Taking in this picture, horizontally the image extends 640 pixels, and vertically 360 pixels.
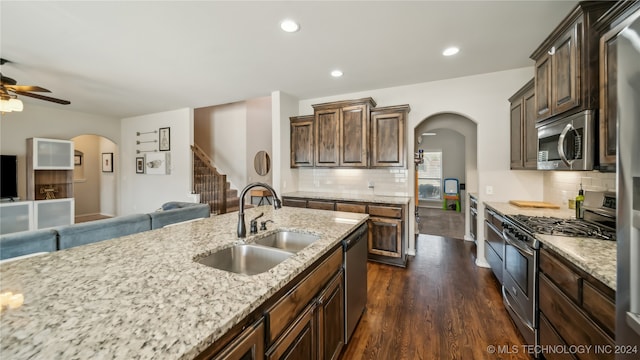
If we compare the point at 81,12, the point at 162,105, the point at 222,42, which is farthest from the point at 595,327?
the point at 162,105

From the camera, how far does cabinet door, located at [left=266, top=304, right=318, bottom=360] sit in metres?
0.98

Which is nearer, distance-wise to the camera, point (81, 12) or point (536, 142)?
point (81, 12)

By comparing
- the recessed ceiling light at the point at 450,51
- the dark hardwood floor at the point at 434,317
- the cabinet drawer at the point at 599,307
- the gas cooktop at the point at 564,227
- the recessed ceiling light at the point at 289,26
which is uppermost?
the recessed ceiling light at the point at 450,51

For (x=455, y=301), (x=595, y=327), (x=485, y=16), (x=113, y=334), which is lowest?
(x=455, y=301)

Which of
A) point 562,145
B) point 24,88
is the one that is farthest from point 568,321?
point 24,88

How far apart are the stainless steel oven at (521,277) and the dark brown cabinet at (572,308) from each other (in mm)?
67

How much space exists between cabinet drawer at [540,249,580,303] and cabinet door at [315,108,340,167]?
278cm

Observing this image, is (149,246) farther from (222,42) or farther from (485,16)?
(485,16)

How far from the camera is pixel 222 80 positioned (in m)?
3.67

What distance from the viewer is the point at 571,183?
251 centimetres

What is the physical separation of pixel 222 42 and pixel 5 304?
8.53ft

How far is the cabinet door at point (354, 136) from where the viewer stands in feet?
12.3

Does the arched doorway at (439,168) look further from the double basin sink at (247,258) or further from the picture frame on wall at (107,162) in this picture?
the picture frame on wall at (107,162)

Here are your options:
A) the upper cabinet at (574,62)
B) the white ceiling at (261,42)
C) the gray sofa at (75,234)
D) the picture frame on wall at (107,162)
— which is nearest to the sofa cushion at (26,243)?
the gray sofa at (75,234)
